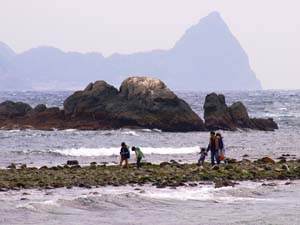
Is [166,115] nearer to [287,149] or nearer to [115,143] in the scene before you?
[115,143]

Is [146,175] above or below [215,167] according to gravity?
below

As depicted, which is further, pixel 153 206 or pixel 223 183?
pixel 223 183

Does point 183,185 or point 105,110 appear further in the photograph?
Answer: point 105,110

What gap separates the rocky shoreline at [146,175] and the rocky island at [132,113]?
2551cm

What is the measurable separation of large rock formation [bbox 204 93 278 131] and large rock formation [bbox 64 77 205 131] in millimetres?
1995

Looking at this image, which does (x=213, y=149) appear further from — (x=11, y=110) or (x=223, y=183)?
(x=11, y=110)

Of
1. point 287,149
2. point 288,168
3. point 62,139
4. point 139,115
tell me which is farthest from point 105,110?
point 288,168

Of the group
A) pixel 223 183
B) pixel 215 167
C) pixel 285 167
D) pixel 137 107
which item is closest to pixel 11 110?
pixel 137 107

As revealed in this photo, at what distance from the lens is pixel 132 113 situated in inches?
2319

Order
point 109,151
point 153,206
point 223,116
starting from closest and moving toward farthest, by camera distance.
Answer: point 153,206
point 109,151
point 223,116

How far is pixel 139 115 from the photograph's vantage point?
193ft

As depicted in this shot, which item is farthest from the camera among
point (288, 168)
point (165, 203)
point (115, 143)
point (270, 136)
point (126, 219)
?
point (270, 136)

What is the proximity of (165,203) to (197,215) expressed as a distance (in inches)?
80.4

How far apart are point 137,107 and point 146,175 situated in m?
31.1
